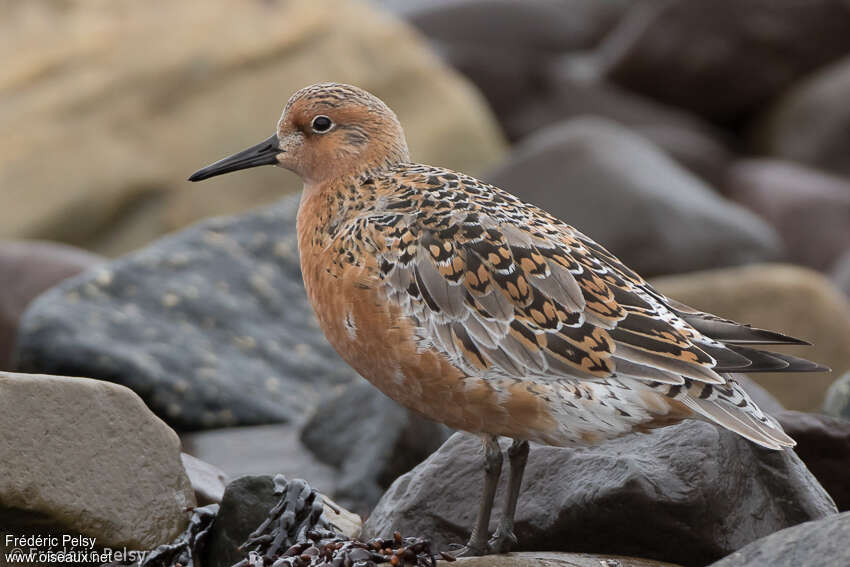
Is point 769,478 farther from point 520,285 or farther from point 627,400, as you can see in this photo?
point 520,285

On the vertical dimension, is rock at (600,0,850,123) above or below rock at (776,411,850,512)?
above

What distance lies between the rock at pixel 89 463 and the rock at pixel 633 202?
23.9 ft

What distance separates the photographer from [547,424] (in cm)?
574

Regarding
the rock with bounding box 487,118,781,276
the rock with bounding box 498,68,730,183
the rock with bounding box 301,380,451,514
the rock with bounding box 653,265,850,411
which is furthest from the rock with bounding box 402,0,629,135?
the rock with bounding box 301,380,451,514

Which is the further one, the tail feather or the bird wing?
the bird wing

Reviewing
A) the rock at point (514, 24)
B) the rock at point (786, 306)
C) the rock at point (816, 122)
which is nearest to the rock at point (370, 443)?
the rock at point (786, 306)

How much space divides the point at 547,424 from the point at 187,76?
10.6 meters

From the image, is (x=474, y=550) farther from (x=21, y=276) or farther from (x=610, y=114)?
(x=610, y=114)

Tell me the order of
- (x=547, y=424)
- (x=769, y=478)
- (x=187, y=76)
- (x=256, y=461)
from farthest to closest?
(x=187, y=76), (x=256, y=461), (x=769, y=478), (x=547, y=424)

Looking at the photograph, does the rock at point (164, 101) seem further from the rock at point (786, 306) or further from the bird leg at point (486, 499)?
the bird leg at point (486, 499)

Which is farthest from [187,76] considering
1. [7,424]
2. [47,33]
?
[7,424]

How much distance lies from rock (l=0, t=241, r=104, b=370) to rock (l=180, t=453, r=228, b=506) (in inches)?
176

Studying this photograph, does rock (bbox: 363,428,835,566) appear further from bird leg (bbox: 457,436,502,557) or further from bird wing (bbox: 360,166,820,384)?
bird wing (bbox: 360,166,820,384)

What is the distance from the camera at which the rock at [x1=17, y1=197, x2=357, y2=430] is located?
9734 millimetres
